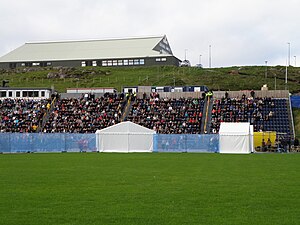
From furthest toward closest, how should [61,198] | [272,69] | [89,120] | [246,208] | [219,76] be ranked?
[272,69] → [219,76] → [89,120] → [61,198] → [246,208]

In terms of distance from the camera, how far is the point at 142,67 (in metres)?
115

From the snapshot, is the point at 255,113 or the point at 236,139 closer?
the point at 236,139

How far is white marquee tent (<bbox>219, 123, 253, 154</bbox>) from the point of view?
49.8m

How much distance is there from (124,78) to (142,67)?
40.7ft

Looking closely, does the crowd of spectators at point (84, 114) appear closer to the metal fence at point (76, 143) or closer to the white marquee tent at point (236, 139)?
the metal fence at point (76, 143)

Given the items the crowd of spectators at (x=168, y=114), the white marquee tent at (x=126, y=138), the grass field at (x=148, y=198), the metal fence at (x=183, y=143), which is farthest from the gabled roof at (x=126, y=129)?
the grass field at (x=148, y=198)

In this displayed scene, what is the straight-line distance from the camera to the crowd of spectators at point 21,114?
6744cm

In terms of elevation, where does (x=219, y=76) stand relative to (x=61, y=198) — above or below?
above

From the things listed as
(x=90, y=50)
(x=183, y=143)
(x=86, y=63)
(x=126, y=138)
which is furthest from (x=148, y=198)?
(x=90, y=50)

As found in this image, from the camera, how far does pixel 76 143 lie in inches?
2126

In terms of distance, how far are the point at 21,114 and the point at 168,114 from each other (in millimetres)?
19773

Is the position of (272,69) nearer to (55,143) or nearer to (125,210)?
(55,143)

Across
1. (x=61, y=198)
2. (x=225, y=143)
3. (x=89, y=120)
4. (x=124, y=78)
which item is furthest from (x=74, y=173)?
(x=124, y=78)

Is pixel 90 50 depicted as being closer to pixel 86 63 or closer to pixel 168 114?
pixel 86 63
